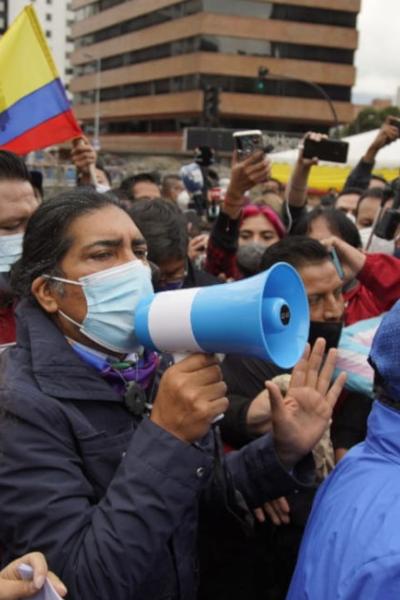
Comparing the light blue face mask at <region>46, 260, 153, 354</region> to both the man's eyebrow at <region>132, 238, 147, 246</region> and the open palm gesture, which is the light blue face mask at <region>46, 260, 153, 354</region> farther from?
the open palm gesture

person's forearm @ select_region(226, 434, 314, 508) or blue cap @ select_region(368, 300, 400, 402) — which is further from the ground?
blue cap @ select_region(368, 300, 400, 402)

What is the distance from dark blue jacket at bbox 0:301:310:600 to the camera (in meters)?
1.34

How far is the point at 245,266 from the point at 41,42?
1.76 meters

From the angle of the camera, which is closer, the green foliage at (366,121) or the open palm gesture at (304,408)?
the open palm gesture at (304,408)

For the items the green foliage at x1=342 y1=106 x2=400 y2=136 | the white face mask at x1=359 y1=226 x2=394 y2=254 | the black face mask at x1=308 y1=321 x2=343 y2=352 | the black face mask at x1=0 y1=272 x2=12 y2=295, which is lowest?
the green foliage at x1=342 y1=106 x2=400 y2=136

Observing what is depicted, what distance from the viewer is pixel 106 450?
59.6 inches

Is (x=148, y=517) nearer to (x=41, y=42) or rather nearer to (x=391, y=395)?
(x=391, y=395)

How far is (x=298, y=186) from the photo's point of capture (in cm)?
407

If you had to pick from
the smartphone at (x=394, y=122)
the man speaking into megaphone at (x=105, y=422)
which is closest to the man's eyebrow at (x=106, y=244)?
the man speaking into megaphone at (x=105, y=422)

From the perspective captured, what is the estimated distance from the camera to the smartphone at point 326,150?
13.7ft

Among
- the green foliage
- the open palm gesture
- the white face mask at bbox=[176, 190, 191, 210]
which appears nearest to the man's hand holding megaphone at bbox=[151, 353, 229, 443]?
the open palm gesture

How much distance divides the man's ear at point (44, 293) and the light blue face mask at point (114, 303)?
30 millimetres

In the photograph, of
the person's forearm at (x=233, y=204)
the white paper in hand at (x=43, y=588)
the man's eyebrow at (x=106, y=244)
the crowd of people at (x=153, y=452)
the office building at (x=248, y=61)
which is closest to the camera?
the white paper in hand at (x=43, y=588)

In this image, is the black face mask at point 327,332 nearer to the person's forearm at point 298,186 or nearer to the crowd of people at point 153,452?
the crowd of people at point 153,452
